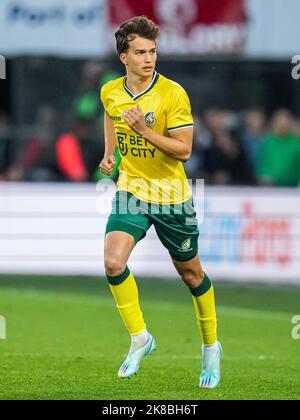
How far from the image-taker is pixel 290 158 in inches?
709

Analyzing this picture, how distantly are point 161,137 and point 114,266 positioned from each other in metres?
0.94

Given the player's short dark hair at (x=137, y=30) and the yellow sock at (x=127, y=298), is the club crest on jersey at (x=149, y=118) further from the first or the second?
the yellow sock at (x=127, y=298)

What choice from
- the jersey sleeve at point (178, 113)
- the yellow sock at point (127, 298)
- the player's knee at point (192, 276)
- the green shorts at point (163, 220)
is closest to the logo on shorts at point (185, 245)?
the green shorts at point (163, 220)

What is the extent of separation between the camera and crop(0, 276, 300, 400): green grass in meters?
8.94

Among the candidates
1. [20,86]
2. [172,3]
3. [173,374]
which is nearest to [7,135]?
[20,86]

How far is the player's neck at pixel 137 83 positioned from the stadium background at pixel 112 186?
2093 millimetres

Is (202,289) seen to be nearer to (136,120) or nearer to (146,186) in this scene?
(146,186)

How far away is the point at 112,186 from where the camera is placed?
56.3 ft

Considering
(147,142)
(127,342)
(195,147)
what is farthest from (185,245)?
(195,147)

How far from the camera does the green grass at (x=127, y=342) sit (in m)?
8.94

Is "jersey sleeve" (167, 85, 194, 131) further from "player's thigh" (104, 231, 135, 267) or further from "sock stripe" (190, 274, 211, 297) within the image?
"sock stripe" (190, 274, 211, 297)

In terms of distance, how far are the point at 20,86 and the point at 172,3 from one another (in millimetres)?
2776
